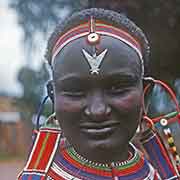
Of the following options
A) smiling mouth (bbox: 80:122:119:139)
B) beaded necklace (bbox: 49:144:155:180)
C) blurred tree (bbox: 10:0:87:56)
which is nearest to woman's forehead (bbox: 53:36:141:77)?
smiling mouth (bbox: 80:122:119:139)

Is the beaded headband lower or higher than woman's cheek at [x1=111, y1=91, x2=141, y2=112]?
higher

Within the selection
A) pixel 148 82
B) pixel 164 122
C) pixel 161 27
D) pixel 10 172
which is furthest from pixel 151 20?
pixel 10 172

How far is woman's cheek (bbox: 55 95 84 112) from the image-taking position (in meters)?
Result: 1.22

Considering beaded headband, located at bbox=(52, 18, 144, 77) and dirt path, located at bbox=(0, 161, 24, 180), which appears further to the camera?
dirt path, located at bbox=(0, 161, 24, 180)

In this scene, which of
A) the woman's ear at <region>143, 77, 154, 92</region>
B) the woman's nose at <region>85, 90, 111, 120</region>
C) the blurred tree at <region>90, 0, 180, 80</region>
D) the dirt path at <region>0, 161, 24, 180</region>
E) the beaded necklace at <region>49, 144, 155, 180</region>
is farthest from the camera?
the dirt path at <region>0, 161, 24, 180</region>

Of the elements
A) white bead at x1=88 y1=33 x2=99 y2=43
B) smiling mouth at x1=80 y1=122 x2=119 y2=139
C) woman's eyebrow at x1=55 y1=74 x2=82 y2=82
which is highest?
white bead at x1=88 y1=33 x2=99 y2=43

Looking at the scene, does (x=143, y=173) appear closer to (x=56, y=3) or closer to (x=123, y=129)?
(x=123, y=129)

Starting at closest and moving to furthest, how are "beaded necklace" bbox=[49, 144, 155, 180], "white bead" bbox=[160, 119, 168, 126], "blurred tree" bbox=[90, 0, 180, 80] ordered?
"beaded necklace" bbox=[49, 144, 155, 180]
"white bead" bbox=[160, 119, 168, 126]
"blurred tree" bbox=[90, 0, 180, 80]

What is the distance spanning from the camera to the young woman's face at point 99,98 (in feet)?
3.98

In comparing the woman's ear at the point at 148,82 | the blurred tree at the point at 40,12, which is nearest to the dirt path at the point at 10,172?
the blurred tree at the point at 40,12

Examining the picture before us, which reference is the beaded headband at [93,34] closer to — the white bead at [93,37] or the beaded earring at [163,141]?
the white bead at [93,37]

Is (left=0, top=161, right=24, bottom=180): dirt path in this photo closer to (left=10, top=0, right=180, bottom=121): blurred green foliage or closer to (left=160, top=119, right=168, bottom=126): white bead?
(left=10, top=0, right=180, bottom=121): blurred green foliage

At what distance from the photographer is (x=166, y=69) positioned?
544 cm

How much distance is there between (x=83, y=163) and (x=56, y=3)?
490 cm
